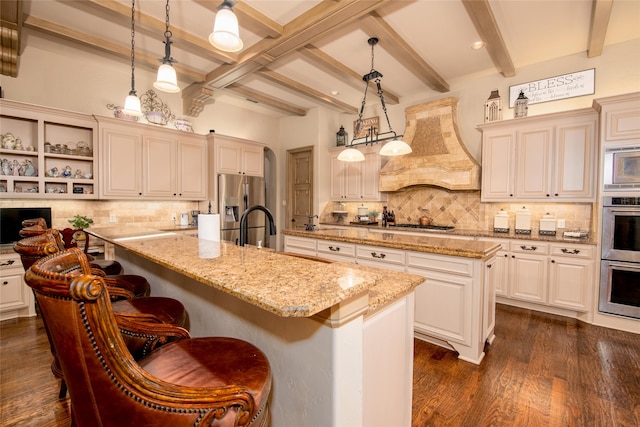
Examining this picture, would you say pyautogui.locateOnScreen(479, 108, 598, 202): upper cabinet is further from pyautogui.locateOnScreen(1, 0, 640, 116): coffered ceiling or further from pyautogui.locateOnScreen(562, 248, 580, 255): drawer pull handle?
pyautogui.locateOnScreen(1, 0, 640, 116): coffered ceiling

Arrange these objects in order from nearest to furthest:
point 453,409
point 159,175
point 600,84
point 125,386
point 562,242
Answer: point 125,386 → point 453,409 → point 562,242 → point 600,84 → point 159,175

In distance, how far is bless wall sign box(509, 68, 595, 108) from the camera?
3613 millimetres

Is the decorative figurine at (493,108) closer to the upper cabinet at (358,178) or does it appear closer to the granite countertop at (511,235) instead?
the granite countertop at (511,235)

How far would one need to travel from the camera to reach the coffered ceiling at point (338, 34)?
2.79 meters

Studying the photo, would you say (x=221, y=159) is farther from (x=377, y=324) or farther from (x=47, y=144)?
(x=377, y=324)

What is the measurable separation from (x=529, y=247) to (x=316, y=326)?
3524 millimetres

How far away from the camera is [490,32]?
10.1 ft

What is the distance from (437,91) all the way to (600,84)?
6.63 ft

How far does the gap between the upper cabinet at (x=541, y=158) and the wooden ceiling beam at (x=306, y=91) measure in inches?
101

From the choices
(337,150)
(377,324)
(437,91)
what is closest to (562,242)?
(437,91)

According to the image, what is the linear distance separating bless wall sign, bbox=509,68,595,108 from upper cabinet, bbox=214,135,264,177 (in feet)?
14.0

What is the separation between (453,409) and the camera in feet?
5.93

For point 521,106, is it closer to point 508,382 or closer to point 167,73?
point 508,382

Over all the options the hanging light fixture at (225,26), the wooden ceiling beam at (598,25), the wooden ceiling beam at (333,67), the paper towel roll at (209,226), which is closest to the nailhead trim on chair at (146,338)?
the paper towel roll at (209,226)
